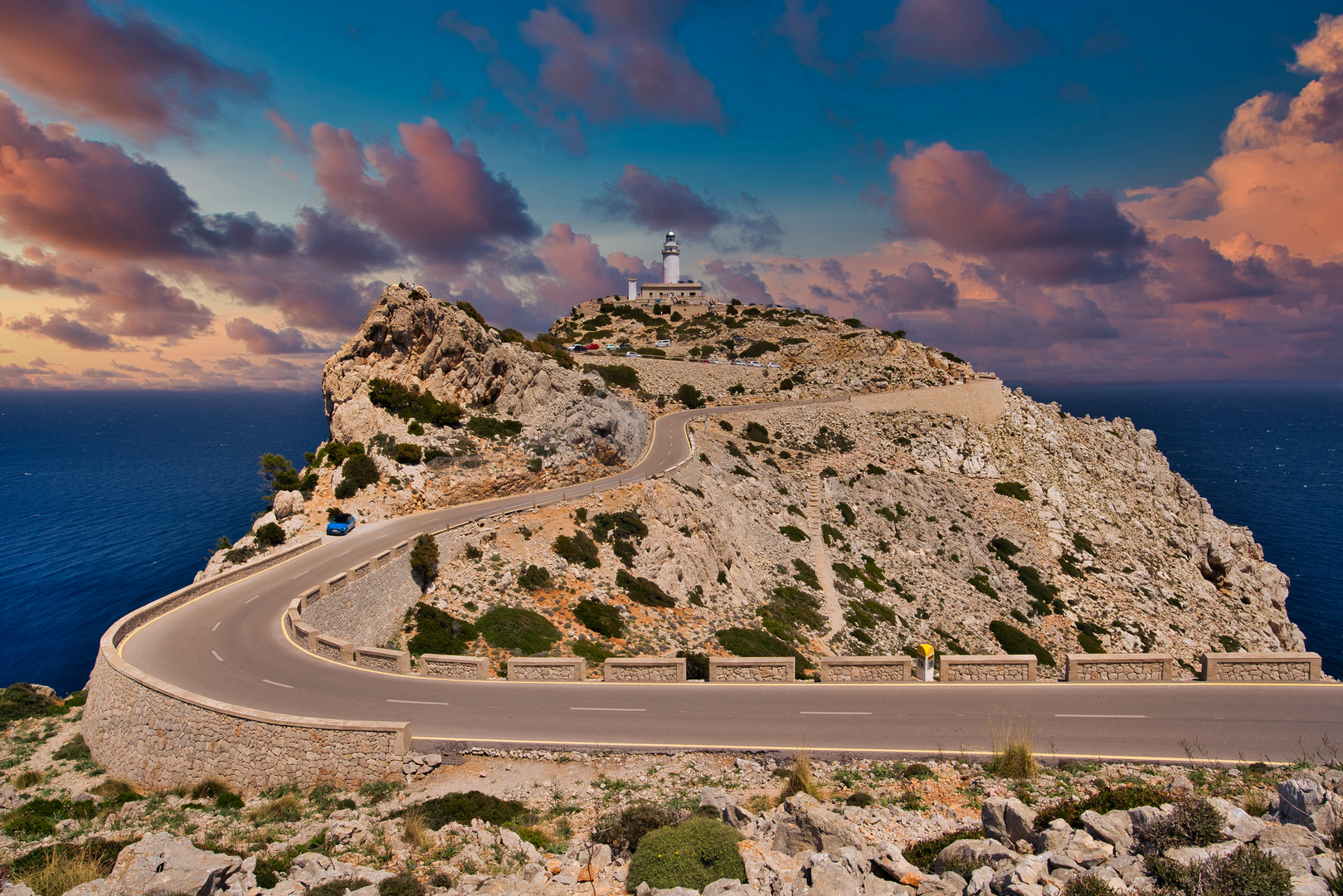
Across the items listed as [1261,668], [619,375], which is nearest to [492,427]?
[619,375]

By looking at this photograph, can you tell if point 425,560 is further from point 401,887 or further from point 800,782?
point 800,782

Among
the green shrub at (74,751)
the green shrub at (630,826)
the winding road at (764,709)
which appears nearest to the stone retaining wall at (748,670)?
the winding road at (764,709)

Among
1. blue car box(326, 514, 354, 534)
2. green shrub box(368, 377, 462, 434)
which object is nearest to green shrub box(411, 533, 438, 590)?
blue car box(326, 514, 354, 534)

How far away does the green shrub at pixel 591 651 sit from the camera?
76.3 ft

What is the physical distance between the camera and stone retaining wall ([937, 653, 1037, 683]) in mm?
17500

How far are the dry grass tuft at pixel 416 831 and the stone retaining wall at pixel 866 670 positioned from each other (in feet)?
37.5

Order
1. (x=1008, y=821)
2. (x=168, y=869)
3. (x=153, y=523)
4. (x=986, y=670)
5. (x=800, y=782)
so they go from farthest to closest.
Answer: (x=153, y=523) < (x=986, y=670) < (x=800, y=782) < (x=1008, y=821) < (x=168, y=869)

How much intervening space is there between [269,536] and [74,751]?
13.0 m

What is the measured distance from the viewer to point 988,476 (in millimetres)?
61031

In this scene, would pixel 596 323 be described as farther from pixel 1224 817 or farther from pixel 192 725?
pixel 1224 817

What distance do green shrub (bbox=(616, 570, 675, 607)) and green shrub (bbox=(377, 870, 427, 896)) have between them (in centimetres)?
2024

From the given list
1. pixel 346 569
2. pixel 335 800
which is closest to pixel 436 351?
pixel 346 569

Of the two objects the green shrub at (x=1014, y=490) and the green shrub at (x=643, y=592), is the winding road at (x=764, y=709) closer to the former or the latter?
the green shrub at (x=643, y=592)

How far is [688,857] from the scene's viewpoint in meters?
9.33
